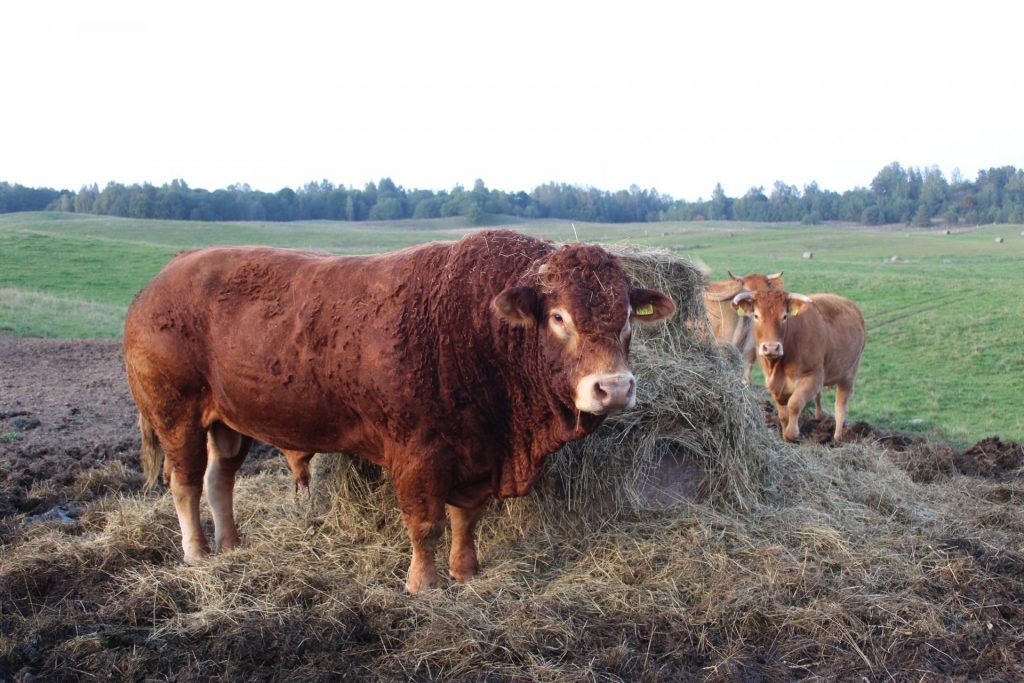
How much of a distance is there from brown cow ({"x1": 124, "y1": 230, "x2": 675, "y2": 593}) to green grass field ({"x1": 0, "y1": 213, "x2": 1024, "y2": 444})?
4161mm

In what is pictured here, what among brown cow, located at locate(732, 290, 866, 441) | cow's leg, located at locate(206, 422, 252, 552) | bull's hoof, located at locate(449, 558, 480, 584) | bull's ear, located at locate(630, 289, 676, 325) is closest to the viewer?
bull's ear, located at locate(630, 289, 676, 325)

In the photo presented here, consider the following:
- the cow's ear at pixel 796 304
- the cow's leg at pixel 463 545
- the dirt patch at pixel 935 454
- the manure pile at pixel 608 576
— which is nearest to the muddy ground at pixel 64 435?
the manure pile at pixel 608 576

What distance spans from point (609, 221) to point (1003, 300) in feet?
187

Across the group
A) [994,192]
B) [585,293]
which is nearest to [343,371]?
[585,293]

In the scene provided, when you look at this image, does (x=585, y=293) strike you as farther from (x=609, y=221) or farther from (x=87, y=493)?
(x=609, y=221)

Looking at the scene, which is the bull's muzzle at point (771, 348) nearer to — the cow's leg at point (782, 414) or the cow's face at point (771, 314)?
the cow's face at point (771, 314)

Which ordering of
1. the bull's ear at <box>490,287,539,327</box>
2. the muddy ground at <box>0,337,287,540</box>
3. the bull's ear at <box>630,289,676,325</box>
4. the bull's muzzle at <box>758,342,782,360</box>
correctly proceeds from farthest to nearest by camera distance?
the bull's muzzle at <box>758,342,782,360</box>
the muddy ground at <box>0,337,287,540</box>
the bull's ear at <box>630,289,676,325</box>
the bull's ear at <box>490,287,539,327</box>

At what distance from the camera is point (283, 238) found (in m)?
54.6

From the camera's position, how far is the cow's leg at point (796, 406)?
953 cm

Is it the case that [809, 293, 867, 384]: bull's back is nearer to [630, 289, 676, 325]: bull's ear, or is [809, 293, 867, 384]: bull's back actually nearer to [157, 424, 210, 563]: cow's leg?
[630, 289, 676, 325]: bull's ear

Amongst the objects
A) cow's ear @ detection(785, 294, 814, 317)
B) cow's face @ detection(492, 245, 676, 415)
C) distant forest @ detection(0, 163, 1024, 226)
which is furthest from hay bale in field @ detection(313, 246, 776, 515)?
distant forest @ detection(0, 163, 1024, 226)

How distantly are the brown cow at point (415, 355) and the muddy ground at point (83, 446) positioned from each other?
230 cm

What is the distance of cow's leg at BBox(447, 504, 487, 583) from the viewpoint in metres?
5.43

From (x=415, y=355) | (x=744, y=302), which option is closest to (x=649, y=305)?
(x=415, y=355)
